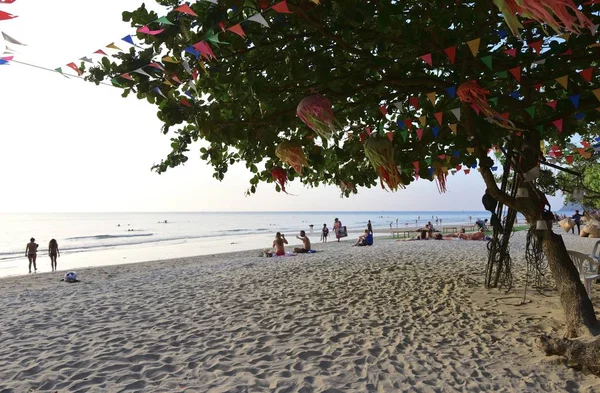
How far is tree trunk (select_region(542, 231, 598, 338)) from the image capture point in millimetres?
4176

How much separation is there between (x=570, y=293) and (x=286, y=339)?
3323 mm

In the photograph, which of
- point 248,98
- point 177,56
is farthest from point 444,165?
point 177,56

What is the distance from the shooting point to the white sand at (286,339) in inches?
139

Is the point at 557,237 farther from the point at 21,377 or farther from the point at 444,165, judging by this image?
the point at 21,377

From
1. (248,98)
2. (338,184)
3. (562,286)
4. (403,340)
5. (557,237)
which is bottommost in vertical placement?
(403,340)

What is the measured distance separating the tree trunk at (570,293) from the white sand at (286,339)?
1.61ft

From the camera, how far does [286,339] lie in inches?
181

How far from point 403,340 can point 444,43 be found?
3.25 metres

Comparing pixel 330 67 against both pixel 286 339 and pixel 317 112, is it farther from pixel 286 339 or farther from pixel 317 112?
pixel 286 339

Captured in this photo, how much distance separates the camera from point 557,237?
479 cm

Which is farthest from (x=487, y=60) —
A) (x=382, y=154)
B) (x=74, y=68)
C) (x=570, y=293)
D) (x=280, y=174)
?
(x=74, y=68)

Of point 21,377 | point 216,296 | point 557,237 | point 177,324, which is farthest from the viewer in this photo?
point 216,296

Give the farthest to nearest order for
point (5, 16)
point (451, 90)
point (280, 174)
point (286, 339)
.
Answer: point (280, 174) → point (286, 339) → point (451, 90) → point (5, 16)

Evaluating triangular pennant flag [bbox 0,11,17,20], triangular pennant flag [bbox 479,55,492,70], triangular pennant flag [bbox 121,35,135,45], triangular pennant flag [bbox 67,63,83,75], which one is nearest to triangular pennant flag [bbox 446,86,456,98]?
triangular pennant flag [bbox 479,55,492,70]
